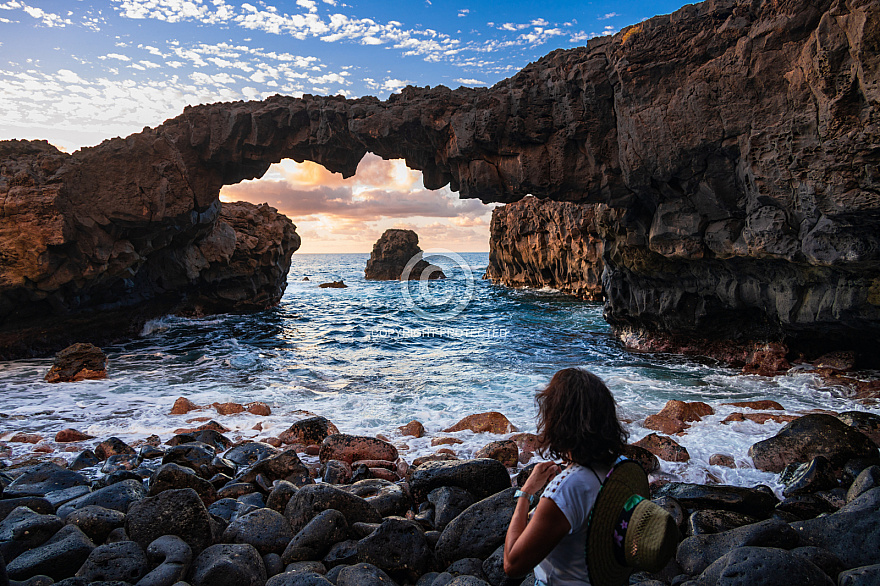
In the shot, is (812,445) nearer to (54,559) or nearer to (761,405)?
(761,405)

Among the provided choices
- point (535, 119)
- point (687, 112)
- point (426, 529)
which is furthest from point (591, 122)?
point (426, 529)

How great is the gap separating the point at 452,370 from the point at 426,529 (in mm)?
9001

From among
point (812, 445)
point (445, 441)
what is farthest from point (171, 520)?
point (812, 445)

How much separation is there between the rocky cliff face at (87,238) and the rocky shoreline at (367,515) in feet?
32.6

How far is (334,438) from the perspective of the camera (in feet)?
24.1

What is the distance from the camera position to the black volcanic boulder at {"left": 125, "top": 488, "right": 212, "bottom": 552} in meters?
4.19

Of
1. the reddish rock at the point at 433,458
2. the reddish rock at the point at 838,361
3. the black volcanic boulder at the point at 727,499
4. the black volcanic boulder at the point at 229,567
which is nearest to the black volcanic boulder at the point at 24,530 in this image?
the black volcanic boulder at the point at 229,567

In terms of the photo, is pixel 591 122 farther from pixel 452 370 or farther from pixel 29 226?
pixel 29 226

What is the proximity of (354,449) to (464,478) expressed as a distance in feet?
7.62

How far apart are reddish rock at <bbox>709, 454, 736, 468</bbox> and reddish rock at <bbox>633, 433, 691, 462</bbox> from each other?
0.99 ft

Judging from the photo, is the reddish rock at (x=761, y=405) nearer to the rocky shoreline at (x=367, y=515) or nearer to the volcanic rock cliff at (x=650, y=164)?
the rocky shoreline at (x=367, y=515)

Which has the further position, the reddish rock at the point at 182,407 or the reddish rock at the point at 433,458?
the reddish rock at the point at 182,407

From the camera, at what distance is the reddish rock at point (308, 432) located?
26.2 ft

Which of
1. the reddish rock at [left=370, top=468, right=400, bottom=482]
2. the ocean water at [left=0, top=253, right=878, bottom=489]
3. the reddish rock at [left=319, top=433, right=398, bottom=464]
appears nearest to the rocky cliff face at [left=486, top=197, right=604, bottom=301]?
the ocean water at [left=0, top=253, right=878, bottom=489]
